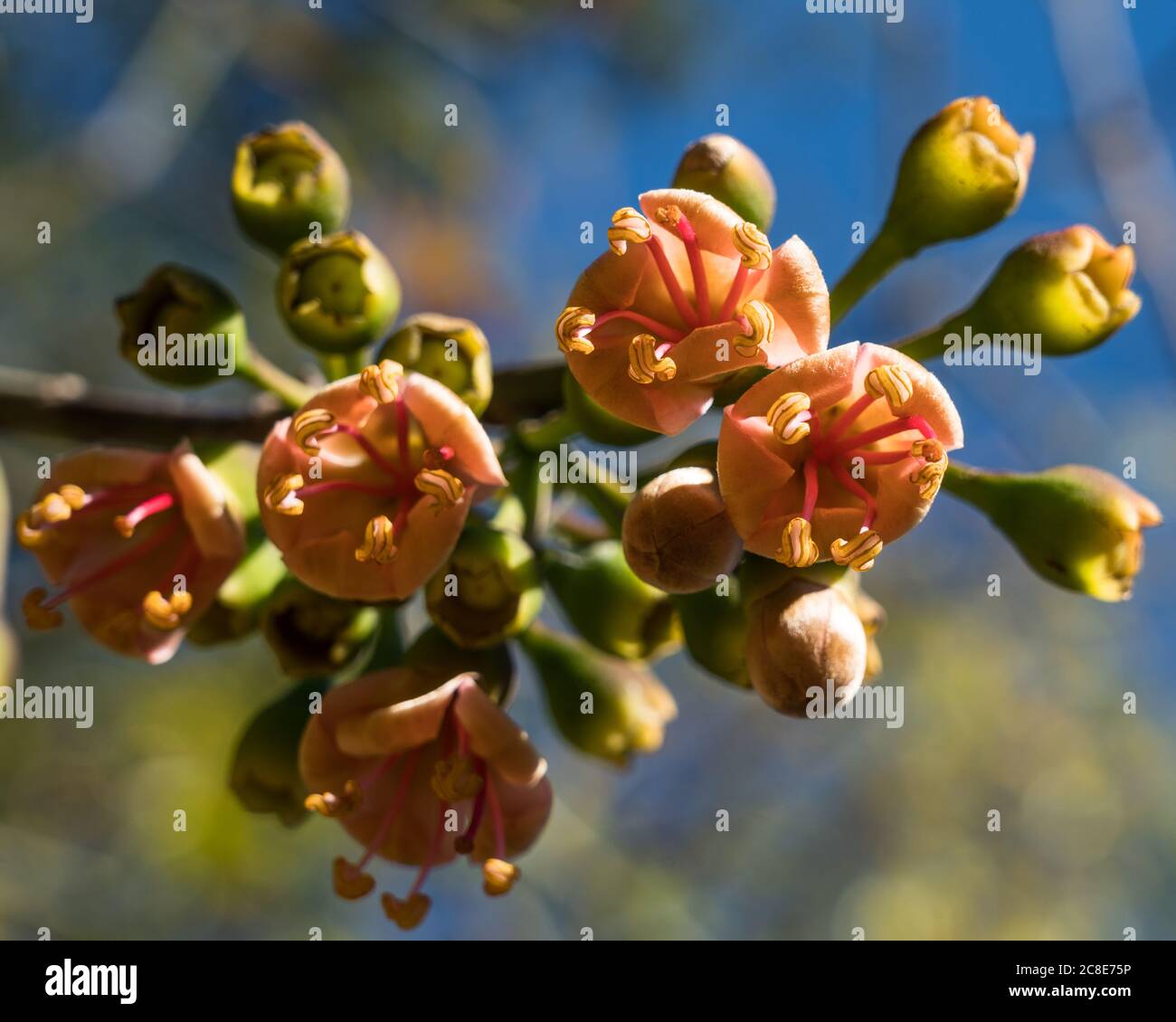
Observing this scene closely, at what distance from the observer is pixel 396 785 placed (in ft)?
8.33

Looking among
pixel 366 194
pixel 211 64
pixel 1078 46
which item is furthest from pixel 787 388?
pixel 366 194

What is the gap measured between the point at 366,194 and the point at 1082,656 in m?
4.71

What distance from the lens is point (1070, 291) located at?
8.16 feet

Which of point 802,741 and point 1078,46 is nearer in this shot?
point 1078,46

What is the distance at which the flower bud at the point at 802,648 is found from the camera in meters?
2.03

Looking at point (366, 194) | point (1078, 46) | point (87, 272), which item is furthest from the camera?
point (366, 194)

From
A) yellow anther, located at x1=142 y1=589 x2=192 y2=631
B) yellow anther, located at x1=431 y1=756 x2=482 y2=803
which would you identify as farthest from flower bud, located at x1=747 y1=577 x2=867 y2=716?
yellow anther, located at x1=142 y1=589 x2=192 y2=631

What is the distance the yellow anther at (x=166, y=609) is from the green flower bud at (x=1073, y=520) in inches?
57.3

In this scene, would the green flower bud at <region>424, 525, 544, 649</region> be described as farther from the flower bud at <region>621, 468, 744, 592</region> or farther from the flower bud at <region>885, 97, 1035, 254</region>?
the flower bud at <region>885, 97, 1035, 254</region>

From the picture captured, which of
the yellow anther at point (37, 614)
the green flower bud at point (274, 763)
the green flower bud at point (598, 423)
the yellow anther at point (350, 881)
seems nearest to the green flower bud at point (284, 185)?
the green flower bud at point (598, 423)

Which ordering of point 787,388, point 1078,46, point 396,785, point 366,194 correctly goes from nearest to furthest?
point 787,388 < point 396,785 < point 1078,46 < point 366,194

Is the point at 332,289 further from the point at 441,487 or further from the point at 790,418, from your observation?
the point at 790,418

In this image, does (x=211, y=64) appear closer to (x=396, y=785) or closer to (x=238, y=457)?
(x=238, y=457)

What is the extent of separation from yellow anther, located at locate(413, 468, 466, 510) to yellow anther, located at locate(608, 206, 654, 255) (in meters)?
0.47
